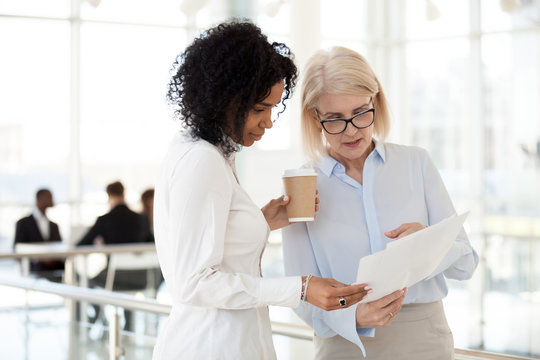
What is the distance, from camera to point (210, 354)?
1464 millimetres

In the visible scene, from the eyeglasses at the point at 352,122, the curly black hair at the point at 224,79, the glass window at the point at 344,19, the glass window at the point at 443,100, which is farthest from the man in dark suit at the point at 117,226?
the glass window at the point at 443,100

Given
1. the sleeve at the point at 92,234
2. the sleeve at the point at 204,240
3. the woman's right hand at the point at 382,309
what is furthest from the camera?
the sleeve at the point at 92,234

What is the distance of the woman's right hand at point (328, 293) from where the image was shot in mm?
1416

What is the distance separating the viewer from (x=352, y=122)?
181 cm

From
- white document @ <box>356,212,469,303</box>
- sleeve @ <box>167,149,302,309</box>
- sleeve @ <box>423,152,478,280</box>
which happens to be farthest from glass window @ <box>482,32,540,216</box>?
sleeve @ <box>167,149,302,309</box>

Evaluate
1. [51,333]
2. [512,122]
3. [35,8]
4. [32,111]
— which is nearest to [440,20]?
[512,122]

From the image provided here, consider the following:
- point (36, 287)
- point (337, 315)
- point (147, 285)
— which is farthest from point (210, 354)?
point (147, 285)

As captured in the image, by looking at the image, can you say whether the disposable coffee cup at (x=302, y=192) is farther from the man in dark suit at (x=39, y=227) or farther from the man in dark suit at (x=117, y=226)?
the man in dark suit at (x=39, y=227)

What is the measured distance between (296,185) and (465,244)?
0.44 meters

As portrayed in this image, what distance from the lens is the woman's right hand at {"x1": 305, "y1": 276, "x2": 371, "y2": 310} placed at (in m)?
1.42

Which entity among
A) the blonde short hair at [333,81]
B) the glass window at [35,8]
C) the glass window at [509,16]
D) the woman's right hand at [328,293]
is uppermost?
the glass window at [509,16]

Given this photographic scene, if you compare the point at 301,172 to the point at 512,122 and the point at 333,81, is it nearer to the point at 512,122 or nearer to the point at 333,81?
the point at 333,81

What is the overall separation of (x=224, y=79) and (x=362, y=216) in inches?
23.4

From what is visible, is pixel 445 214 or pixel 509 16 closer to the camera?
pixel 445 214
